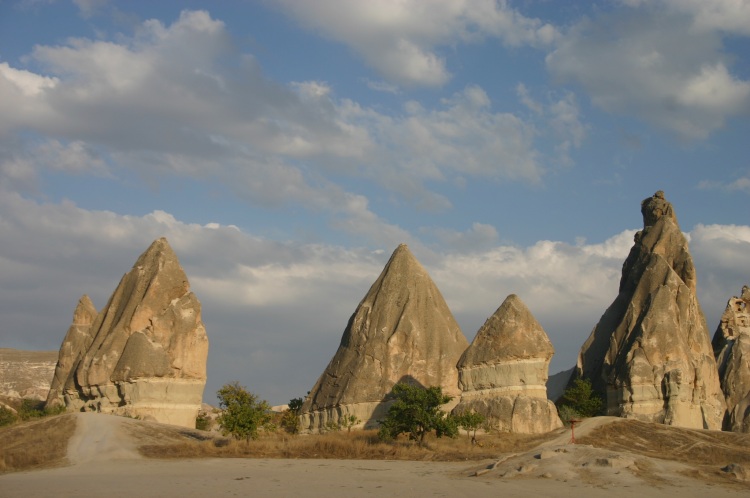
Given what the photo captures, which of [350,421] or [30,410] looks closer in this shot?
[350,421]

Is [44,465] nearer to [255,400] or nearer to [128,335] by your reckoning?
[255,400]

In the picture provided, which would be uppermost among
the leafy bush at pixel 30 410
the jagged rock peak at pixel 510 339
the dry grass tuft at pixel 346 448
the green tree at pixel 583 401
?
the jagged rock peak at pixel 510 339

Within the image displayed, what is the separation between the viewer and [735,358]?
144 ft

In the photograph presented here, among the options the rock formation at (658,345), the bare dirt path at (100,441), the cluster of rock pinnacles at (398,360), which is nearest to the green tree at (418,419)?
the cluster of rock pinnacles at (398,360)

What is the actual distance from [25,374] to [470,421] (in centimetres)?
2892

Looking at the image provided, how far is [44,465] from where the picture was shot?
22.7 m

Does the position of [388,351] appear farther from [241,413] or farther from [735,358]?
[735,358]

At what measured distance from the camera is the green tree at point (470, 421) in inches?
1065

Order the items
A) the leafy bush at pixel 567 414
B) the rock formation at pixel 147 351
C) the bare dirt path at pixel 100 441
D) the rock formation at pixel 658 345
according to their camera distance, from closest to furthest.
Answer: the bare dirt path at pixel 100 441
the rock formation at pixel 147 351
the leafy bush at pixel 567 414
the rock formation at pixel 658 345

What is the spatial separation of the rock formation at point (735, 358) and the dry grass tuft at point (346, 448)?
18.0 m

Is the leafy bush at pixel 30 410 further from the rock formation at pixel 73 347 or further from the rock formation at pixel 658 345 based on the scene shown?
the rock formation at pixel 658 345

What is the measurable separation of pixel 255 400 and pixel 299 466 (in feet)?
19.6

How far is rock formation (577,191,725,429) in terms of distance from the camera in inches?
1388

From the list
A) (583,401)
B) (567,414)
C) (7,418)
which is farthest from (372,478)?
(583,401)
